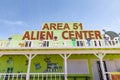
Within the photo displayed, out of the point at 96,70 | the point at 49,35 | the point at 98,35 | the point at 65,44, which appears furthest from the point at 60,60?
the point at 98,35

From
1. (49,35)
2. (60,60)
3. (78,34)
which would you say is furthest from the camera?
(78,34)

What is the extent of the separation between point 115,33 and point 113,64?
13.8ft

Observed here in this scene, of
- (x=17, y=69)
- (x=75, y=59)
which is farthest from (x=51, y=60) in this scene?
→ (x=17, y=69)

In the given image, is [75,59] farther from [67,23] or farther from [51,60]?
[67,23]

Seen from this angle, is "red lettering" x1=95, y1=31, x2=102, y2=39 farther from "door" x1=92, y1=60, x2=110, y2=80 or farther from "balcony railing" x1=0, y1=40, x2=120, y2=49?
"door" x1=92, y1=60, x2=110, y2=80

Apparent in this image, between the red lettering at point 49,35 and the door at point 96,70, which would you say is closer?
the door at point 96,70

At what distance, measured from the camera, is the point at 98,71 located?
563 inches

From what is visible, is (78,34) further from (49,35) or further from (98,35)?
(49,35)

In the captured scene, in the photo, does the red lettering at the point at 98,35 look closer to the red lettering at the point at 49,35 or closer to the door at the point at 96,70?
the door at the point at 96,70

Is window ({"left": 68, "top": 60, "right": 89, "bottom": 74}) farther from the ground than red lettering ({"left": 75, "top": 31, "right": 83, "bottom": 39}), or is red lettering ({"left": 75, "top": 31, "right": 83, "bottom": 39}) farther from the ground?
red lettering ({"left": 75, "top": 31, "right": 83, "bottom": 39})

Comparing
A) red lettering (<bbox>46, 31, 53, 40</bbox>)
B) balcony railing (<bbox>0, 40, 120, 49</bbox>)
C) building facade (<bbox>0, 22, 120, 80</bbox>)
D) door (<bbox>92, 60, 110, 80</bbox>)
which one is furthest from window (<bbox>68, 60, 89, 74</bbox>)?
red lettering (<bbox>46, 31, 53, 40</bbox>)

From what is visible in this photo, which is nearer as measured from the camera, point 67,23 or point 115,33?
point 115,33

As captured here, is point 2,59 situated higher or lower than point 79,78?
higher

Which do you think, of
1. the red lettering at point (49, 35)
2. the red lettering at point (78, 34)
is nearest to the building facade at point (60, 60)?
the red lettering at point (49, 35)
